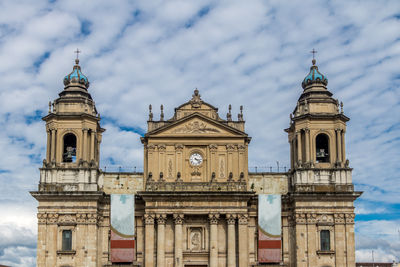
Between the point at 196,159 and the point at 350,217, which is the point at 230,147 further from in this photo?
the point at 350,217

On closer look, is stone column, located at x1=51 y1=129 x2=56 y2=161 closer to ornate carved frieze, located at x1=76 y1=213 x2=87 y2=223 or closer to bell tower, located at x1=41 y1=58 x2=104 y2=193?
bell tower, located at x1=41 y1=58 x2=104 y2=193

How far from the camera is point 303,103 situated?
4741 cm

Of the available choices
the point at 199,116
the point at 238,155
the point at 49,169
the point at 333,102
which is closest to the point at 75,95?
the point at 49,169

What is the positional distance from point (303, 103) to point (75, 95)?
17842 mm

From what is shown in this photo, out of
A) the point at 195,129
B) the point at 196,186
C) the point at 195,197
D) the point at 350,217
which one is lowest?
the point at 350,217

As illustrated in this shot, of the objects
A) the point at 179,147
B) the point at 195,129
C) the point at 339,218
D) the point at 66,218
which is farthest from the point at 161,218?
the point at 339,218

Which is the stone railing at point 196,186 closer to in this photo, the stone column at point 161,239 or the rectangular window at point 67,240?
the stone column at point 161,239

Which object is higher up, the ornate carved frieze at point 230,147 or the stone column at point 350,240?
the ornate carved frieze at point 230,147

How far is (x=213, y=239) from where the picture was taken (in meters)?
44.1

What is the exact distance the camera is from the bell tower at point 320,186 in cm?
4400

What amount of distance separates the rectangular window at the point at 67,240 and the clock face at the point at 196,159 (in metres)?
10.5

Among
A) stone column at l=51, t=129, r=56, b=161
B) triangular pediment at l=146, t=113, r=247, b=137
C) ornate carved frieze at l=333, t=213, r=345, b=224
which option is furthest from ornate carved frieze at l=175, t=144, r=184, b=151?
ornate carved frieze at l=333, t=213, r=345, b=224

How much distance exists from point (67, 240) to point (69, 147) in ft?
23.9

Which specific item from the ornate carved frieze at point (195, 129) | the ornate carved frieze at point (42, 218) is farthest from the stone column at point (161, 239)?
the ornate carved frieze at point (42, 218)
